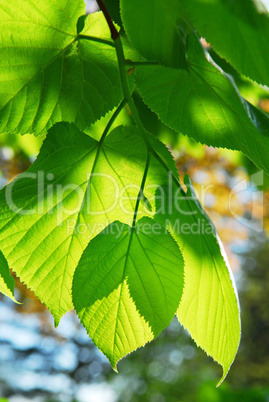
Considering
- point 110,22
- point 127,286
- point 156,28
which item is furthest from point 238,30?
point 127,286

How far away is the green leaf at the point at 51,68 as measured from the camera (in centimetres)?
63

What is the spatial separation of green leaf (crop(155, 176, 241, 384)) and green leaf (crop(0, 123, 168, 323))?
0.04 metres

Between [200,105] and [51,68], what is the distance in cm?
25

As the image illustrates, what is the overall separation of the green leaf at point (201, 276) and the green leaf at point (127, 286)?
4cm

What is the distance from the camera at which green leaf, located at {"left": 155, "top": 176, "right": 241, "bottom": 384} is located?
1.99ft

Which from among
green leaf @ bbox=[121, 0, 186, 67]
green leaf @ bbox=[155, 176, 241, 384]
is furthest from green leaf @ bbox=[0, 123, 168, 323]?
green leaf @ bbox=[121, 0, 186, 67]

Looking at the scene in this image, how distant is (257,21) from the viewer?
384 mm

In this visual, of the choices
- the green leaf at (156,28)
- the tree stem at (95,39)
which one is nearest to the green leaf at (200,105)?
the tree stem at (95,39)

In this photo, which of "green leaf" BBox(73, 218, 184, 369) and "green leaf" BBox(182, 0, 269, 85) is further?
"green leaf" BBox(73, 218, 184, 369)

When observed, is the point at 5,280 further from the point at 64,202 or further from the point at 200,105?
the point at 200,105

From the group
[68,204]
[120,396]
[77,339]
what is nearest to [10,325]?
[77,339]

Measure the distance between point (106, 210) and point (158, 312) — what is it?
176 millimetres

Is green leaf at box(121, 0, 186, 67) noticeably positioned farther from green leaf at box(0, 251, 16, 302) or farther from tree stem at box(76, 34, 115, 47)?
green leaf at box(0, 251, 16, 302)

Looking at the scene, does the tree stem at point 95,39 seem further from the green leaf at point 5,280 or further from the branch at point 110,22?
the green leaf at point 5,280
